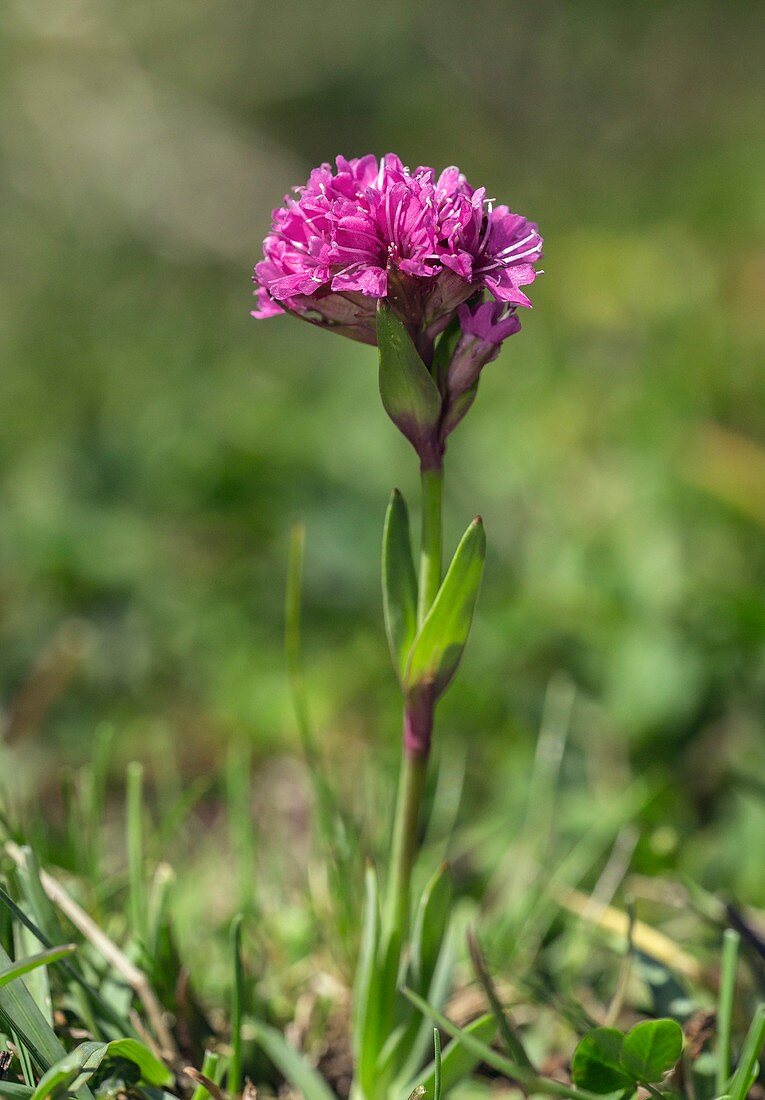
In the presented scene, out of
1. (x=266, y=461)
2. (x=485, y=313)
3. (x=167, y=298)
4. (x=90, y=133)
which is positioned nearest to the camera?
(x=485, y=313)

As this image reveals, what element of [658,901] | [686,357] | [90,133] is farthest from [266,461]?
Result: [90,133]

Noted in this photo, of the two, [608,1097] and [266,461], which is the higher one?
[266,461]

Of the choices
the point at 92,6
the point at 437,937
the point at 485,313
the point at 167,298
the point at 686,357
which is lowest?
the point at 437,937

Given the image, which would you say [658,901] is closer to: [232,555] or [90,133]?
[232,555]

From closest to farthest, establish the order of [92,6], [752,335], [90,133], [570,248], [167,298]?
[752,335], [570,248], [167,298], [90,133], [92,6]

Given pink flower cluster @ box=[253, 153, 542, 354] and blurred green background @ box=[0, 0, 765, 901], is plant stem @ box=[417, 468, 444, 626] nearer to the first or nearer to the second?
pink flower cluster @ box=[253, 153, 542, 354]

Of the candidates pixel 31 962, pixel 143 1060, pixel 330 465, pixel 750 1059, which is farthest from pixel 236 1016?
pixel 330 465

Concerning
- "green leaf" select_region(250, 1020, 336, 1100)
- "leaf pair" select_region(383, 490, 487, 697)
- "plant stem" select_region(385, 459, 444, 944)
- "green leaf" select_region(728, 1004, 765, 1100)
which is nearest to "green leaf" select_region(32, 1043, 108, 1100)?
"green leaf" select_region(250, 1020, 336, 1100)

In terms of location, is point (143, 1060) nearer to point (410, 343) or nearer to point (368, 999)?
point (368, 999)
